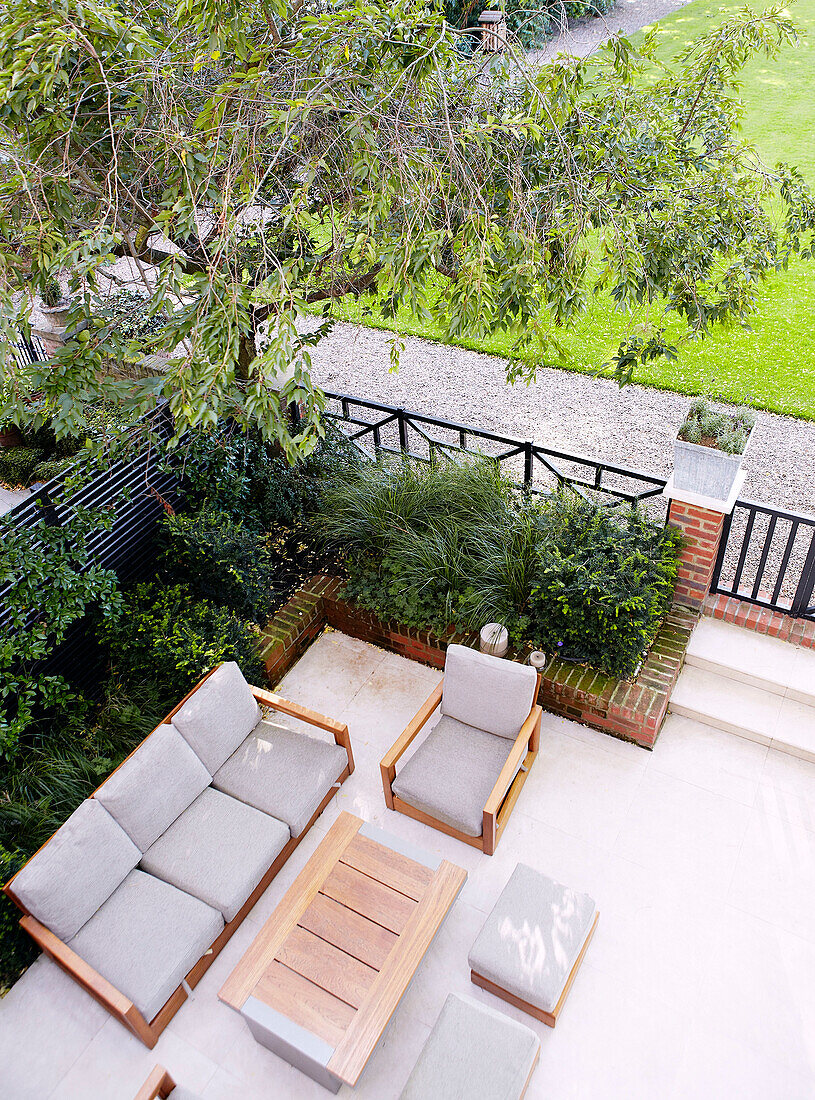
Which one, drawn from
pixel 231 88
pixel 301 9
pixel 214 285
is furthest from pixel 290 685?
pixel 301 9

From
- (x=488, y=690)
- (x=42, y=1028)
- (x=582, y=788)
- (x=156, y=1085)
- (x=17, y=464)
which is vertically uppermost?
(x=488, y=690)

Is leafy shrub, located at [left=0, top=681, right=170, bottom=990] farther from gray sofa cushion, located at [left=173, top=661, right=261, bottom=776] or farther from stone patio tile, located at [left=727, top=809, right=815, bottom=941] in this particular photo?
stone patio tile, located at [left=727, top=809, right=815, bottom=941]

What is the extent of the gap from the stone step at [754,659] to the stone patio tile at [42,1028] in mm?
4470

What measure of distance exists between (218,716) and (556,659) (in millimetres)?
2406

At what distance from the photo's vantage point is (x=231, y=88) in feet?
12.0

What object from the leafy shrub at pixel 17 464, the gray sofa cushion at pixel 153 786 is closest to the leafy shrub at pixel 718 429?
the gray sofa cushion at pixel 153 786

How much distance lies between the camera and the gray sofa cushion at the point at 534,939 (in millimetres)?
3666

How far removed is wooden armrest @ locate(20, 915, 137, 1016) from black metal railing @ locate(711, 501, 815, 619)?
4.73 m

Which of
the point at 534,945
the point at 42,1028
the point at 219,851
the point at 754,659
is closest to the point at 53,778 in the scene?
the point at 219,851

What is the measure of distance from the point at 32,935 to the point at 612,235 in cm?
500

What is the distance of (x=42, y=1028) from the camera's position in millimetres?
3941

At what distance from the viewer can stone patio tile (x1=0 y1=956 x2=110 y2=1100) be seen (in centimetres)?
376

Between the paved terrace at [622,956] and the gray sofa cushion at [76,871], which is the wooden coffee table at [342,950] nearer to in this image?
the paved terrace at [622,956]

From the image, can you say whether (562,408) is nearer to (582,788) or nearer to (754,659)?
(754,659)
